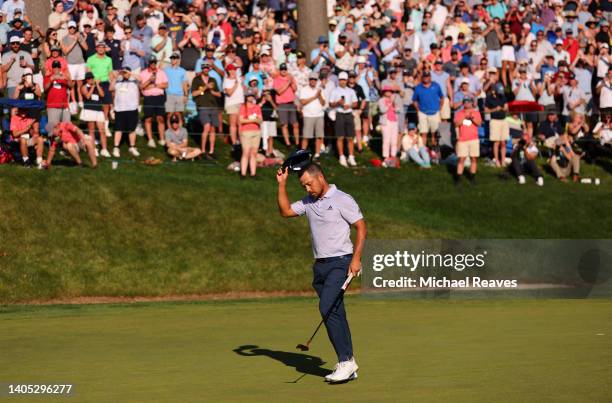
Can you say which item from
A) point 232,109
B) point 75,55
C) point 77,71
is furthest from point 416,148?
point 75,55

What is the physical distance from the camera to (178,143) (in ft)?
94.9

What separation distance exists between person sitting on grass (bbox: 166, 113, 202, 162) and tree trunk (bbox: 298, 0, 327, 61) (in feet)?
19.4

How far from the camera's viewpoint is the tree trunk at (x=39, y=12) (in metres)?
29.4

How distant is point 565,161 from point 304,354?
1922 cm

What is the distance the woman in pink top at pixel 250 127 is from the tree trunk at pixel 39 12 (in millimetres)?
5623

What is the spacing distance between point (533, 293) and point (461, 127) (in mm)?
7905

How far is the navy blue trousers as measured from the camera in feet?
38.6

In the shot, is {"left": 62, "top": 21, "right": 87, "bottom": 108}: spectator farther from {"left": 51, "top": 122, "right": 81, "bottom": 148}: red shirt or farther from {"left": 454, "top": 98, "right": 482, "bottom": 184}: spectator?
{"left": 454, "top": 98, "right": 482, "bottom": 184}: spectator

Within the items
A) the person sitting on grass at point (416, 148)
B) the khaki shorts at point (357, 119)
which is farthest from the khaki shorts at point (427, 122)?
the khaki shorts at point (357, 119)

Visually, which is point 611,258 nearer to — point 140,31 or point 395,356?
point 395,356

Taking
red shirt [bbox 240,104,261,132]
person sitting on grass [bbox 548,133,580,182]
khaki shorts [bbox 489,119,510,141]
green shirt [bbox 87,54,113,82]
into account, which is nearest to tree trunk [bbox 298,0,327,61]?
khaki shorts [bbox 489,119,510,141]

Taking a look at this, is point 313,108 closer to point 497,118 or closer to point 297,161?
point 497,118

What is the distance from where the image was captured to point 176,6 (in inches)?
1337

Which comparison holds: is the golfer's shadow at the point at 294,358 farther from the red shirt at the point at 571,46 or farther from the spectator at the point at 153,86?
the red shirt at the point at 571,46
